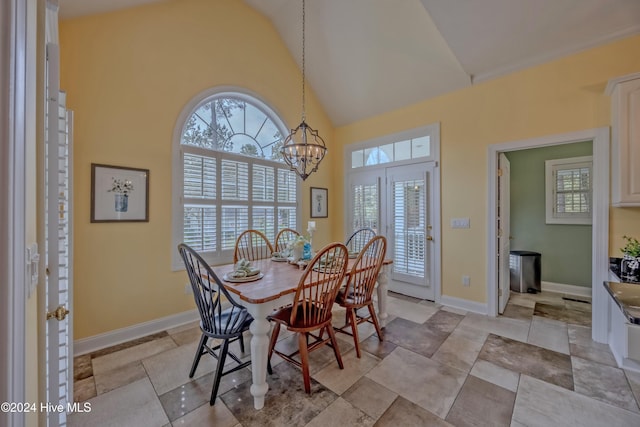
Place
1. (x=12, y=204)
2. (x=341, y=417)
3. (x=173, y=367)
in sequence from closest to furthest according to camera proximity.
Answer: (x=12, y=204), (x=341, y=417), (x=173, y=367)

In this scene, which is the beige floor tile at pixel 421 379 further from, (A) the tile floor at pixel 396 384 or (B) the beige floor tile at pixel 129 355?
(B) the beige floor tile at pixel 129 355

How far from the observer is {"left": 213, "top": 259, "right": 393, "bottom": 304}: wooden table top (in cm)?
168

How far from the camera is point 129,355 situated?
230 centimetres

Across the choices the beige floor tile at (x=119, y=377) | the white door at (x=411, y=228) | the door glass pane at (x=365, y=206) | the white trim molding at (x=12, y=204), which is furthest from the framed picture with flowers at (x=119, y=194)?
the white door at (x=411, y=228)

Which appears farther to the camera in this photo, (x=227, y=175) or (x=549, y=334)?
(x=227, y=175)

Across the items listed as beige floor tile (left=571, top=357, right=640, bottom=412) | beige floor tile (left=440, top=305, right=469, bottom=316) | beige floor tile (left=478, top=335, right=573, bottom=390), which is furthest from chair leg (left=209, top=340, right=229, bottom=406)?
beige floor tile (left=440, top=305, right=469, bottom=316)

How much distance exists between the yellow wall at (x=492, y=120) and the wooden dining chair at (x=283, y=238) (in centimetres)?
211

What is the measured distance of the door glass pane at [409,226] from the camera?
3.76 m

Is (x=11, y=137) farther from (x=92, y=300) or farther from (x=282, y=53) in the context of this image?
(x=282, y=53)

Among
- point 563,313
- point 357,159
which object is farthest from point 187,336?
point 563,313

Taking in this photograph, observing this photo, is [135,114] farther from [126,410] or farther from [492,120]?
[492,120]

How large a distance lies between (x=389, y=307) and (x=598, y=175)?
8.46 feet

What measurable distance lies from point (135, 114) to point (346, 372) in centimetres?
316

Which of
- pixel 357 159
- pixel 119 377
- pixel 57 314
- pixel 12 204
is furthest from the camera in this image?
pixel 357 159
